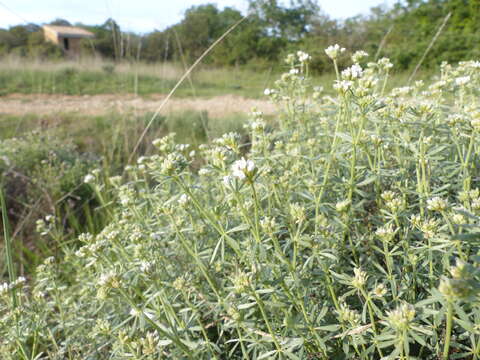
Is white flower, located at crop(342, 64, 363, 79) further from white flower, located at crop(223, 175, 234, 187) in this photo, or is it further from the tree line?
the tree line

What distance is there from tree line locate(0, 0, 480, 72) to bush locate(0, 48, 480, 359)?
2595mm

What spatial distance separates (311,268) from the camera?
149 centimetres

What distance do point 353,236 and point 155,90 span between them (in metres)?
10.8

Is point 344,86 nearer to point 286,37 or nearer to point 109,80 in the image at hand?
point 286,37

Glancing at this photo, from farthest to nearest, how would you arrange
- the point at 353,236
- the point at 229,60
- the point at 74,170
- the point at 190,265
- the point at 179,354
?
the point at 229,60
the point at 74,170
the point at 190,265
the point at 353,236
the point at 179,354

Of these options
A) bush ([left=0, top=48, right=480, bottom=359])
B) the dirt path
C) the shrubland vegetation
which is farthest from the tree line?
bush ([left=0, top=48, right=480, bottom=359])

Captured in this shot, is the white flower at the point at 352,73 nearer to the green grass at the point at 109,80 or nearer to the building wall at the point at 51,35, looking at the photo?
the green grass at the point at 109,80

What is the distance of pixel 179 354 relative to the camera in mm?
1373

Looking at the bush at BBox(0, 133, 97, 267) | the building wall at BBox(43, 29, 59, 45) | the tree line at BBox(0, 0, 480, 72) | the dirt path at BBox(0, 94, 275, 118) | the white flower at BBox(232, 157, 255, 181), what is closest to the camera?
the white flower at BBox(232, 157, 255, 181)

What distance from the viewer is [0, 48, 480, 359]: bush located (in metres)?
1.16

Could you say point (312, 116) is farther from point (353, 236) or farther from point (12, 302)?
point (12, 302)

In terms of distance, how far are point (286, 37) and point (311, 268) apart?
772 cm

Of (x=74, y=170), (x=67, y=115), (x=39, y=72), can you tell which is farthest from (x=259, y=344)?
(x=39, y=72)

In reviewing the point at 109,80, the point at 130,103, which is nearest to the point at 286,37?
the point at 130,103
